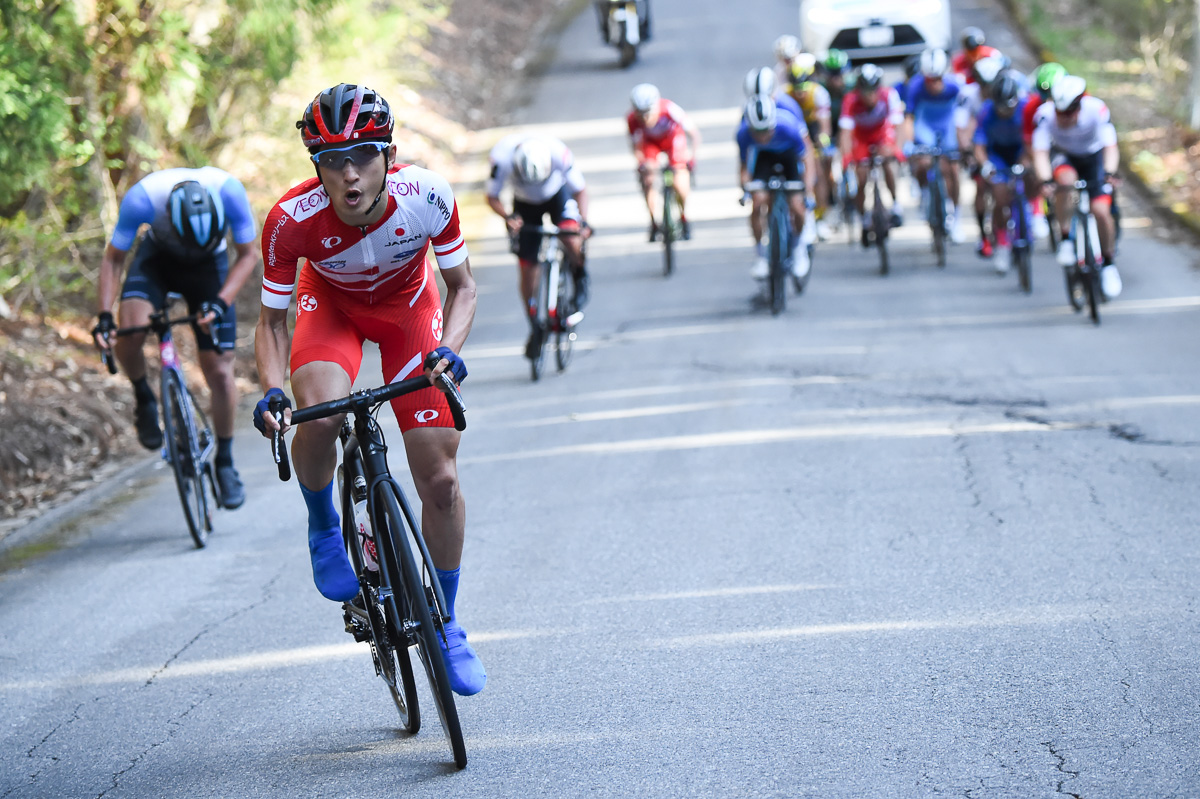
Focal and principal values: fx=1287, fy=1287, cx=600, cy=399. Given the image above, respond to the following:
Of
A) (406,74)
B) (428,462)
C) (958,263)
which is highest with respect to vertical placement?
(406,74)

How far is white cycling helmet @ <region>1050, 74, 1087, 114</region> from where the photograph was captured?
11.2 m

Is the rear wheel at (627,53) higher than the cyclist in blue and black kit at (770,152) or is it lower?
higher

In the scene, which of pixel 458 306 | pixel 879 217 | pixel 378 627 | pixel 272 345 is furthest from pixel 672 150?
pixel 378 627

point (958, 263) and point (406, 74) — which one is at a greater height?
point (406, 74)

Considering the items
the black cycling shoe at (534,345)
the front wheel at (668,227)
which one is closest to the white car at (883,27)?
the front wheel at (668,227)

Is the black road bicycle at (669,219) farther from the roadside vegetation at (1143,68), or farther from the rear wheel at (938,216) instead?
the roadside vegetation at (1143,68)

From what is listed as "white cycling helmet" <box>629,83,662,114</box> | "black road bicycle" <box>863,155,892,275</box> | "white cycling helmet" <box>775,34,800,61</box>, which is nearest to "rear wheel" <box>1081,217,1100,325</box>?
"black road bicycle" <box>863,155,892,275</box>

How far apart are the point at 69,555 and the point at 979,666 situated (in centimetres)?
529

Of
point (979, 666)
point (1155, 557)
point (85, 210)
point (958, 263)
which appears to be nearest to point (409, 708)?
point (979, 666)

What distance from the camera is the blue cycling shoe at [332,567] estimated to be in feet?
14.8

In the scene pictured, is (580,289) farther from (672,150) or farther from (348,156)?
(348,156)

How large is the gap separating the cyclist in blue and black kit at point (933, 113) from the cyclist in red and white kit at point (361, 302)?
35.9 feet

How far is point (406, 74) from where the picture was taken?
17703 mm

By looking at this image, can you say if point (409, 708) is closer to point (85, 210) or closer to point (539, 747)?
point (539, 747)
